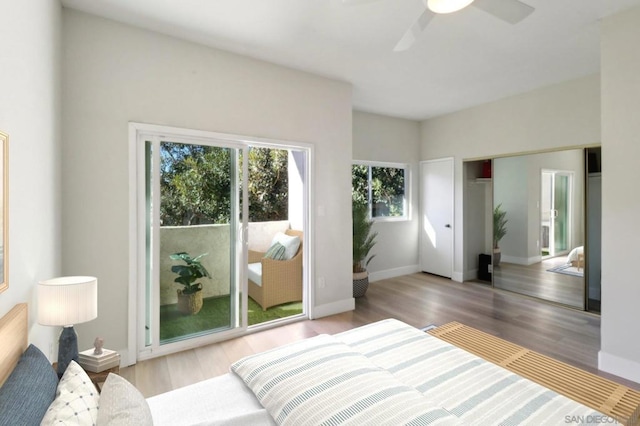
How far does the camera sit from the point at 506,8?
1629 mm

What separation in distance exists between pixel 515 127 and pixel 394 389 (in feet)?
14.0

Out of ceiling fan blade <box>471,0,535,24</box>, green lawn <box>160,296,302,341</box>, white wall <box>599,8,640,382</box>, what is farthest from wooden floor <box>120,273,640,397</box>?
ceiling fan blade <box>471,0,535,24</box>

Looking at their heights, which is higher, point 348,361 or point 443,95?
point 443,95

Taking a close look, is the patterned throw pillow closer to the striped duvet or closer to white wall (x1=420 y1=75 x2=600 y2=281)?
the striped duvet

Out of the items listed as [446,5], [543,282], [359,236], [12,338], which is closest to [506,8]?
[446,5]

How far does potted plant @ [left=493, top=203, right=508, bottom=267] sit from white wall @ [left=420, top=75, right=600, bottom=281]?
466 millimetres

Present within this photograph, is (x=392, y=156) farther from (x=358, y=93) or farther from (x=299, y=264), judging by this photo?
(x=299, y=264)

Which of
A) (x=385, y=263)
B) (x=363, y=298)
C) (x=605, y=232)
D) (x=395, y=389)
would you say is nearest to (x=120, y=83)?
(x=395, y=389)

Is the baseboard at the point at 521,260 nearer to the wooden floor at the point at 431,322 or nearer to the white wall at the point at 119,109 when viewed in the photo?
the wooden floor at the point at 431,322

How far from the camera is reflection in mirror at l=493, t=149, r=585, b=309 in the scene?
3.71 m

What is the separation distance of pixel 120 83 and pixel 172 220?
115 centimetres

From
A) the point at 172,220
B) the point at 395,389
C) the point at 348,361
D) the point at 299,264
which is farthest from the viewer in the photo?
the point at 299,264

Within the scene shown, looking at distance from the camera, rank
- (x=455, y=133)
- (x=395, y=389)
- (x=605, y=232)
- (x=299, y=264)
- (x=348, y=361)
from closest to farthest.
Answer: (x=395, y=389) → (x=348, y=361) → (x=605, y=232) → (x=299, y=264) → (x=455, y=133)

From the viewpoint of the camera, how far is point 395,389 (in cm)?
119
